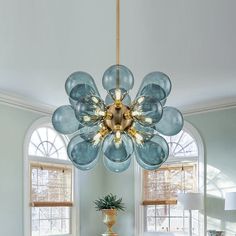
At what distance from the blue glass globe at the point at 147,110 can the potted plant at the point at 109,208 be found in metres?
3.68

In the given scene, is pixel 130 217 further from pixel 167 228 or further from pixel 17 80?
pixel 17 80

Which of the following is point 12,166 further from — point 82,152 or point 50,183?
point 82,152

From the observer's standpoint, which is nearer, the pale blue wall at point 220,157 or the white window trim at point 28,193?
the white window trim at point 28,193

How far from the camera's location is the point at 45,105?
5785 mm

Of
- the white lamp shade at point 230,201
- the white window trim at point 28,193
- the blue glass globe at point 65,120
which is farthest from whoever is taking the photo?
the white window trim at point 28,193

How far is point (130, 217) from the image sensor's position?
6395 millimetres

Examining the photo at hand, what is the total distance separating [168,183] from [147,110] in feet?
12.5

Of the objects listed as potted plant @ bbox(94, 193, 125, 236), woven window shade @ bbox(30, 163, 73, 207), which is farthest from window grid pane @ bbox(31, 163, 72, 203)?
potted plant @ bbox(94, 193, 125, 236)

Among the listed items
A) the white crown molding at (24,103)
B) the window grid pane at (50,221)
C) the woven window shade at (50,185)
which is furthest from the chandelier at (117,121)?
the window grid pane at (50,221)

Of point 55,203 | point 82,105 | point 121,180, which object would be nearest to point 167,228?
point 121,180

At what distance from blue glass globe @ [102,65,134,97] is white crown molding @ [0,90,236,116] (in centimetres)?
269

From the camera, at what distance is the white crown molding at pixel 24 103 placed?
522 cm

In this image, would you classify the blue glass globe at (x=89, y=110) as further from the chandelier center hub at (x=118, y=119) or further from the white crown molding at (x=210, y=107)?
the white crown molding at (x=210, y=107)

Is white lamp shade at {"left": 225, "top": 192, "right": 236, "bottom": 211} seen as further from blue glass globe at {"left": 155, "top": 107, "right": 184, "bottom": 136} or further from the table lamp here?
blue glass globe at {"left": 155, "top": 107, "right": 184, "bottom": 136}
